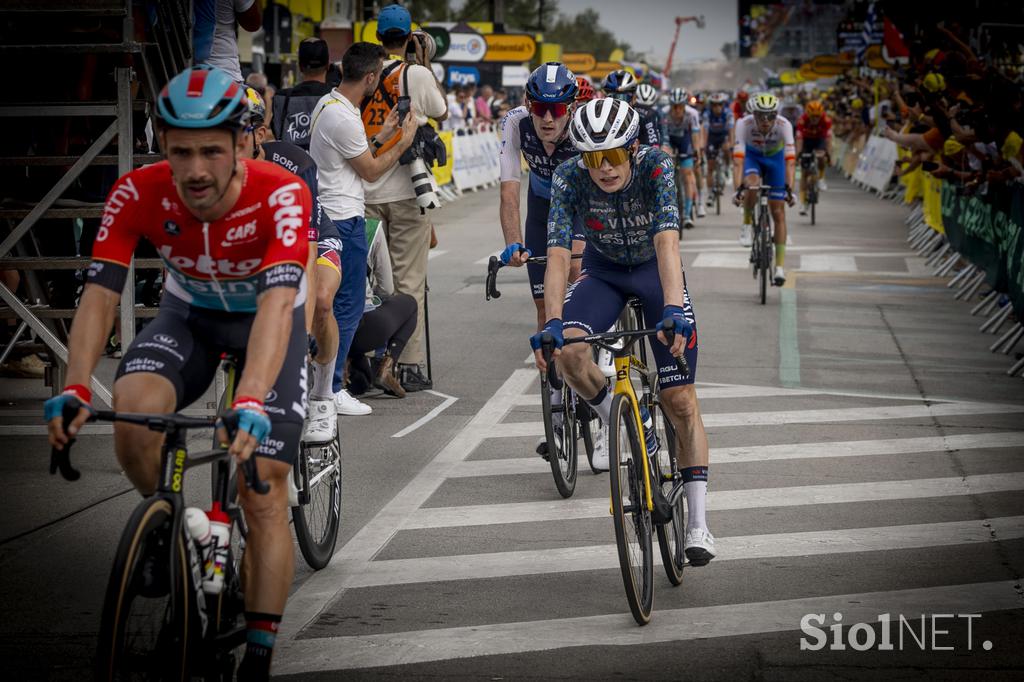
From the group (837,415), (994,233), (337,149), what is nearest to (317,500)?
(337,149)

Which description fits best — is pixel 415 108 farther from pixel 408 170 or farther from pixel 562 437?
pixel 562 437

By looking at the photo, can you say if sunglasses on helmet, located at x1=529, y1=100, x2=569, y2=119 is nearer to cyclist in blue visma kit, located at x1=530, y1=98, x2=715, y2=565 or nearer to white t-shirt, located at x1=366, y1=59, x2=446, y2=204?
white t-shirt, located at x1=366, y1=59, x2=446, y2=204

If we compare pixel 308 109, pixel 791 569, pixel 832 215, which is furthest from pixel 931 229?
pixel 791 569

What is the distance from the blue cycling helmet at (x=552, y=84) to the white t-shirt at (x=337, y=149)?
43.9 inches

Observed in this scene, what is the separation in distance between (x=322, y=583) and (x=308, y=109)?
15.0ft

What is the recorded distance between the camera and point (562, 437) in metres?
8.00

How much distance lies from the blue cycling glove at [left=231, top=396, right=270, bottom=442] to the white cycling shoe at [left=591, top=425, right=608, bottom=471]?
4.27 m

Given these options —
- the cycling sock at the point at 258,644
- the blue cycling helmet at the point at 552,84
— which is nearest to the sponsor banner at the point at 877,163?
the blue cycling helmet at the point at 552,84

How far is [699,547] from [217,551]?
2431 millimetres

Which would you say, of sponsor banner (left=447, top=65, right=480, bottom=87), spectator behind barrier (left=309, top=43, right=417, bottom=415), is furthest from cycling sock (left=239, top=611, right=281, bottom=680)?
sponsor banner (left=447, top=65, right=480, bottom=87)

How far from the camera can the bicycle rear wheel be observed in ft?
25.8

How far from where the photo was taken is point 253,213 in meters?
4.73

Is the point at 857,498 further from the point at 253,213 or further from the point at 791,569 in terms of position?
the point at 253,213

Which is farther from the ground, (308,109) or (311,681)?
(308,109)
